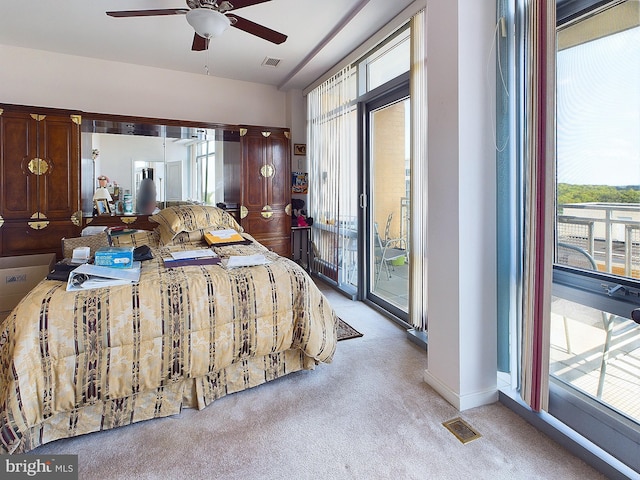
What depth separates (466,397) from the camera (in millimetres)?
1964

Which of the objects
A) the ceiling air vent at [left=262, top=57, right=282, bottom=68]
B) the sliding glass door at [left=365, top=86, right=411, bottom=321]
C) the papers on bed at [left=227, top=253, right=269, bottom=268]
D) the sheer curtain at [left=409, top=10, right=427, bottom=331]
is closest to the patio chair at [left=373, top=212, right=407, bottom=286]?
the sliding glass door at [left=365, top=86, right=411, bottom=321]

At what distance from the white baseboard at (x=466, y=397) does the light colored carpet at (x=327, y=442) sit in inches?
1.5

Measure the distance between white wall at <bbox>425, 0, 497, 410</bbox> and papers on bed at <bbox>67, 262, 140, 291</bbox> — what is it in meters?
1.72

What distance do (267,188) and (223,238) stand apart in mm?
1542

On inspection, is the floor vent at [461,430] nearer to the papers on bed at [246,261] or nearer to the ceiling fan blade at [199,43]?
the papers on bed at [246,261]

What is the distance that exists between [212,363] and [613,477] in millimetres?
1859

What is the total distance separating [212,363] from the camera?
1.95m

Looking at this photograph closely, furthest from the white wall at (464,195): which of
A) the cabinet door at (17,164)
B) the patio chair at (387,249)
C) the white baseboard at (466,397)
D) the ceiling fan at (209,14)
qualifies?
the cabinet door at (17,164)

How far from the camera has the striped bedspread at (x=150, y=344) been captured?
158 centimetres

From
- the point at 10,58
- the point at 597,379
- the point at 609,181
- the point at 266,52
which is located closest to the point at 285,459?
the point at 597,379

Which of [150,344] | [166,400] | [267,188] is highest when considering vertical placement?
[267,188]

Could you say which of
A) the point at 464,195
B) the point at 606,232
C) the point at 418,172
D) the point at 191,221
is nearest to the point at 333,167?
the point at 418,172

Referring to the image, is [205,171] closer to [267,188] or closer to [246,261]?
[267,188]

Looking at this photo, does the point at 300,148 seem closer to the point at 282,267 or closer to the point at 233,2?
the point at 233,2
